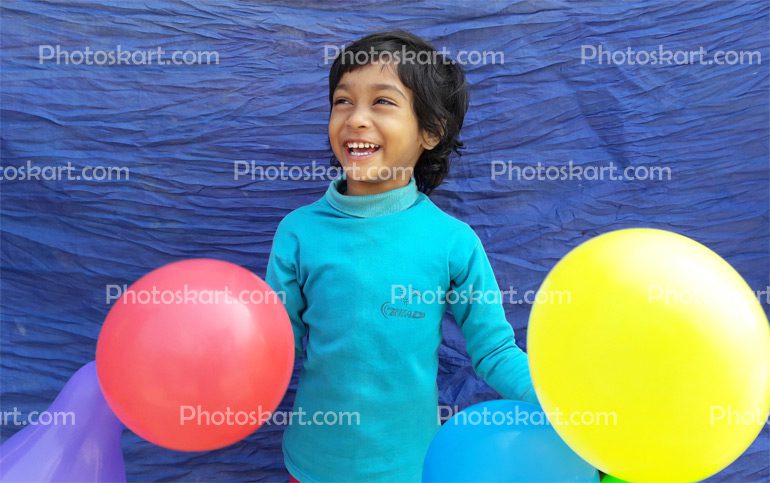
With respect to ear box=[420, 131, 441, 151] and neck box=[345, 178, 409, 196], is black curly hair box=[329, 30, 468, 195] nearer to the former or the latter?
ear box=[420, 131, 441, 151]

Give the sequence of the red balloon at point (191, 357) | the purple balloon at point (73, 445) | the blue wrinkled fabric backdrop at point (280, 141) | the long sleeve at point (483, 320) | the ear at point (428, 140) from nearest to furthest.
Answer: the red balloon at point (191, 357) → the purple balloon at point (73, 445) → the long sleeve at point (483, 320) → the ear at point (428, 140) → the blue wrinkled fabric backdrop at point (280, 141)

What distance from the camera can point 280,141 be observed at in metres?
1.93

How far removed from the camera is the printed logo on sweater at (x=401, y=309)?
63.1 inches

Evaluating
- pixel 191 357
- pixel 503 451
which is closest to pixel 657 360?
pixel 503 451

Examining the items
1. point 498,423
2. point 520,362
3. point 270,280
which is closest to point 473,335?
point 520,362

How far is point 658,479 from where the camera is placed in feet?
3.90

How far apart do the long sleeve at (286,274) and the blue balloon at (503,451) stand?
458 millimetres

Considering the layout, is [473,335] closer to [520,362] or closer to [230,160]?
[520,362]

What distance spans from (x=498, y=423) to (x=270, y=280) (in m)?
0.58

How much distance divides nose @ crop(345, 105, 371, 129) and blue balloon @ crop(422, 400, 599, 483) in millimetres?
599

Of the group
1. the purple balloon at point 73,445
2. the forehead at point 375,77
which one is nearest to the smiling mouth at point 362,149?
the forehead at point 375,77

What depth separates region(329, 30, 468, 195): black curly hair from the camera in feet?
5.37

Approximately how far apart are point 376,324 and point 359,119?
41 cm

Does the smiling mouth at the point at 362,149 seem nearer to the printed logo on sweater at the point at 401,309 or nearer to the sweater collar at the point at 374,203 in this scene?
the sweater collar at the point at 374,203
